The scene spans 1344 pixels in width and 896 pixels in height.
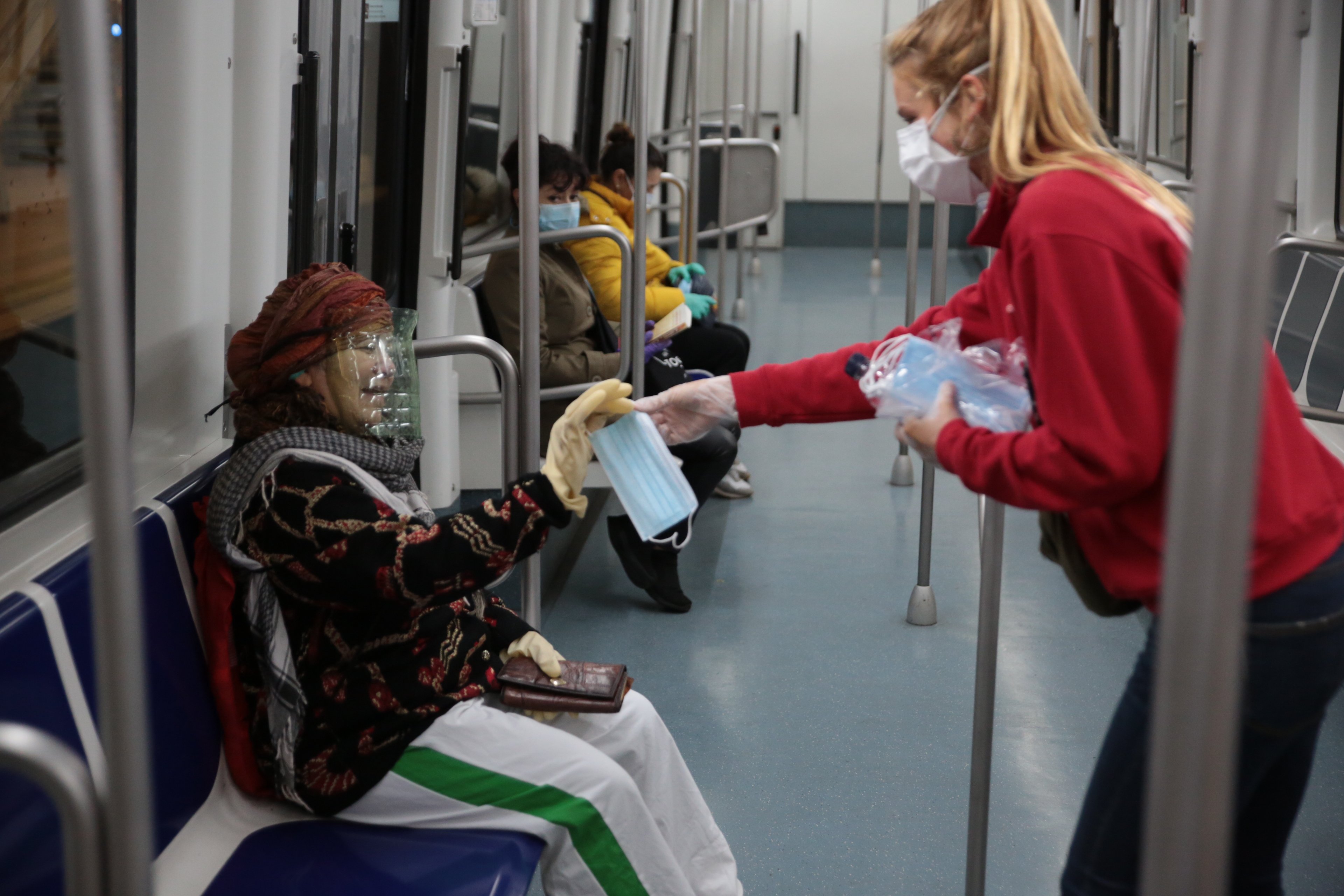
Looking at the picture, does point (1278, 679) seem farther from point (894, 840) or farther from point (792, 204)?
point (792, 204)

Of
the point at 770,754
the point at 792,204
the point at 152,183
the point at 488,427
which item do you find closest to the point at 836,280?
the point at 792,204

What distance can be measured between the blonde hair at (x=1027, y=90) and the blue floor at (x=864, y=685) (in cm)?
124

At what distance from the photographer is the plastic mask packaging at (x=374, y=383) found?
196 cm

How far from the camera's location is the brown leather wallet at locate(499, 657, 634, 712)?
79.7 inches

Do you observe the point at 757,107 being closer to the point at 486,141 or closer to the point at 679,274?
the point at 486,141

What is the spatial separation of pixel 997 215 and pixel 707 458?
2769mm

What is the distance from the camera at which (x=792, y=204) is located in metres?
13.6

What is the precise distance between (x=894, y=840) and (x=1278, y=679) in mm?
1501

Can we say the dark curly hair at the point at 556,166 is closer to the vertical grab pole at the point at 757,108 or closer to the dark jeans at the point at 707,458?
the dark jeans at the point at 707,458

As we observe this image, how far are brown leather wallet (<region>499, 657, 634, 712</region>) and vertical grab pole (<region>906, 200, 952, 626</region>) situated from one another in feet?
4.86

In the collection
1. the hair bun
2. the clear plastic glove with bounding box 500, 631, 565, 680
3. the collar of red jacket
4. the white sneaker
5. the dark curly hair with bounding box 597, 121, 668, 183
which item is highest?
the hair bun

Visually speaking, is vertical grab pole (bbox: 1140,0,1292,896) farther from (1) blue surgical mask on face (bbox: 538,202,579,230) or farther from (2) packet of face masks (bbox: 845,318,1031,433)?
(1) blue surgical mask on face (bbox: 538,202,579,230)

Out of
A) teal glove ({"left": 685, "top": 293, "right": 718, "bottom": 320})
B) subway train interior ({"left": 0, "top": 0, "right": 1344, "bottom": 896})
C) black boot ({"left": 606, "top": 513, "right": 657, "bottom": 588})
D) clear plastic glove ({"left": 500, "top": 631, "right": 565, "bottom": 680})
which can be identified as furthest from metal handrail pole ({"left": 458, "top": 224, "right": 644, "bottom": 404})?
clear plastic glove ({"left": 500, "top": 631, "right": 565, "bottom": 680})

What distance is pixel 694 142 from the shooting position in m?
4.96
